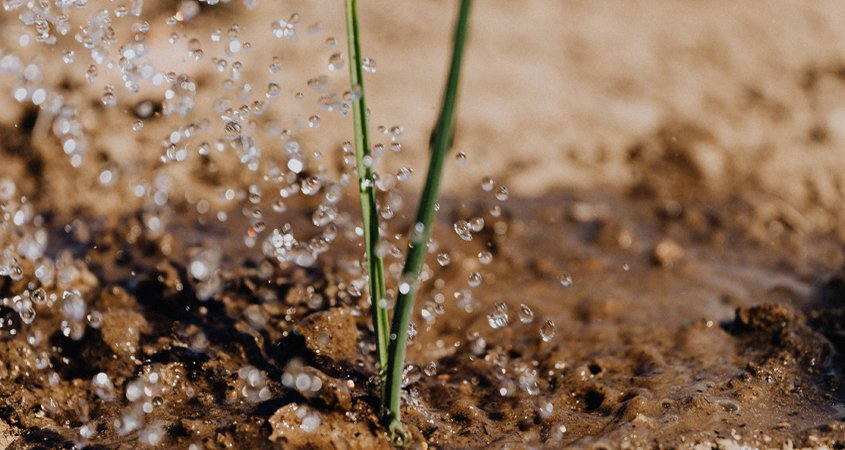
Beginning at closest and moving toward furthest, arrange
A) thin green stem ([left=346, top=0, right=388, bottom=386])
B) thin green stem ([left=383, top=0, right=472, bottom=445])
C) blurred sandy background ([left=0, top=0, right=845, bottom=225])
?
thin green stem ([left=383, top=0, right=472, bottom=445])
thin green stem ([left=346, top=0, right=388, bottom=386])
blurred sandy background ([left=0, top=0, right=845, bottom=225])

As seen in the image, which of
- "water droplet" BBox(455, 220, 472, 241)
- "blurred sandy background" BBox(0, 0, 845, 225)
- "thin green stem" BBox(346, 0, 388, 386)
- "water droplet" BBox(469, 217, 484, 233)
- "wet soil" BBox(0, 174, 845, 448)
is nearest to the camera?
"thin green stem" BBox(346, 0, 388, 386)

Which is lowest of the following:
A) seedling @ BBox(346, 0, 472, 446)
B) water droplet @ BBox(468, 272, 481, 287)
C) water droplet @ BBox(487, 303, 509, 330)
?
water droplet @ BBox(468, 272, 481, 287)

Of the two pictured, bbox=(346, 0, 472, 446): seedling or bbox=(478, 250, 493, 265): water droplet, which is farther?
bbox=(478, 250, 493, 265): water droplet

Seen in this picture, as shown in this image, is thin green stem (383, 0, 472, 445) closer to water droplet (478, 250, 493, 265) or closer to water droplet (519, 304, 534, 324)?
water droplet (519, 304, 534, 324)

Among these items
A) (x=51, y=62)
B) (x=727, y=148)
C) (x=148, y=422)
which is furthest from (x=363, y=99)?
(x=727, y=148)

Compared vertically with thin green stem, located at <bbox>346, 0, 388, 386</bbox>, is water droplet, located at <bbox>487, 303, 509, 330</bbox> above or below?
below

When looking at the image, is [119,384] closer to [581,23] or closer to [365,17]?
[365,17]

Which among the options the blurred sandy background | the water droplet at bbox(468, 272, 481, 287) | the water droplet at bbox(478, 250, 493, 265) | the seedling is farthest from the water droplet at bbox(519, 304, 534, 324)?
the blurred sandy background

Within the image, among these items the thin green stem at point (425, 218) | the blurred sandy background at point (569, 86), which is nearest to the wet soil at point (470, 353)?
the thin green stem at point (425, 218)

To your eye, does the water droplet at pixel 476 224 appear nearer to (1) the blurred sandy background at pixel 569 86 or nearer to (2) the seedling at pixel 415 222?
(1) the blurred sandy background at pixel 569 86
